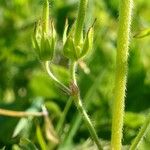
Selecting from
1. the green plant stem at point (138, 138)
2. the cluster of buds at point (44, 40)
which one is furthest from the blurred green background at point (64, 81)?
the green plant stem at point (138, 138)

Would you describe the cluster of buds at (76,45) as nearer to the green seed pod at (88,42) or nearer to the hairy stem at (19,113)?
the green seed pod at (88,42)

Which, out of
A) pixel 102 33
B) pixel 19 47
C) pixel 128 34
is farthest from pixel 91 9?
pixel 128 34

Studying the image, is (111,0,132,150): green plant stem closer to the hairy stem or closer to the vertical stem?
the vertical stem

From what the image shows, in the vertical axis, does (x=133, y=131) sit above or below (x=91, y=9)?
below

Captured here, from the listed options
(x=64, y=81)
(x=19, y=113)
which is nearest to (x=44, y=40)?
(x=19, y=113)

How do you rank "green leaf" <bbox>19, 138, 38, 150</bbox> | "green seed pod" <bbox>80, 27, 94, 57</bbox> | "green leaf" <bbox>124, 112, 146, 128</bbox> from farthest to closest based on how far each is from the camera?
"green leaf" <bbox>124, 112, 146, 128</bbox> < "green leaf" <bbox>19, 138, 38, 150</bbox> < "green seed pod" <bbox>80, 27, 94, 57</bbox>

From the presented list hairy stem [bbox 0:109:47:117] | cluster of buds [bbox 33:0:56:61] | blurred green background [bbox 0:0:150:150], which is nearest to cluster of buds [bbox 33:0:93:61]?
cluster of buds [bbox 33:0:56:61]

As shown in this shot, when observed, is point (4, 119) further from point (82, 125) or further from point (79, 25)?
point (79, 25)
